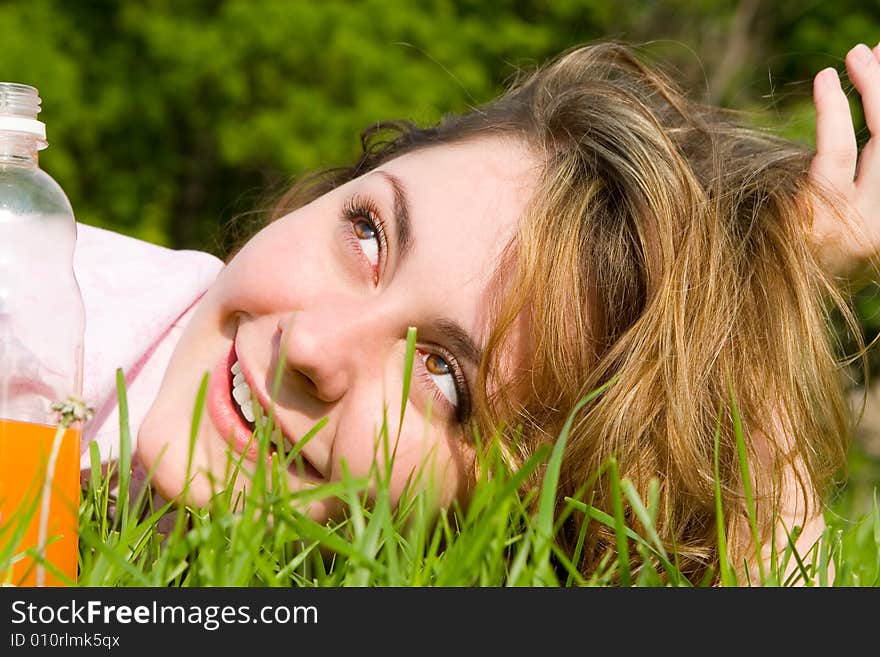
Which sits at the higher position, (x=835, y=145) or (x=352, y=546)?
(x=835, y=145)

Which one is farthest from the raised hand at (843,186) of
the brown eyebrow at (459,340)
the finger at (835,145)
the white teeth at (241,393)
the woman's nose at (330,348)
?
the white teeth at (241,393)

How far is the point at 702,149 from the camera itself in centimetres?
250

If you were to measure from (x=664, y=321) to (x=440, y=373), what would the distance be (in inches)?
19.0

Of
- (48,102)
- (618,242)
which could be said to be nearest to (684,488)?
(618,242)

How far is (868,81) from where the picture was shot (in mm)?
2445

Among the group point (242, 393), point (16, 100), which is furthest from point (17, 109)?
point (242, 393)

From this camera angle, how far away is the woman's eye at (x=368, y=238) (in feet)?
6.68

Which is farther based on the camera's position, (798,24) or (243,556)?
(798,24)

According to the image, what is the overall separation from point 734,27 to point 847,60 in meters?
7.14

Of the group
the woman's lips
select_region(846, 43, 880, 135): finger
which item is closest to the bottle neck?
the woman's lips

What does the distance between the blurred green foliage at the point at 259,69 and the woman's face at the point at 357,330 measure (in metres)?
4.73
